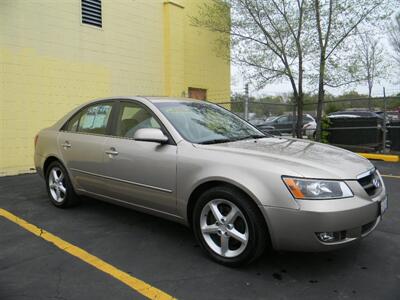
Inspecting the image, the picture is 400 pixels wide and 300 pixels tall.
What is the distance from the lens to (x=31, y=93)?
28.1 ft

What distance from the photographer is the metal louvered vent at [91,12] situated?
971cm

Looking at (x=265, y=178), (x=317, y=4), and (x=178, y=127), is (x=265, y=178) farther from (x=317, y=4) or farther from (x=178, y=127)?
(x=317, y=4)

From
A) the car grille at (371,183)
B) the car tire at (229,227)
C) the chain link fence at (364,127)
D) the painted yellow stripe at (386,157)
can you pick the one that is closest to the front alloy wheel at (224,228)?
the car tire at (229,227)

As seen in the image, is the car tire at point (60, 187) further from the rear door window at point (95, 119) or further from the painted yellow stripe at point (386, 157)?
the painted yellow stripe at point (386, 157)

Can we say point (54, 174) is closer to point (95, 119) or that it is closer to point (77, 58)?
point (95, 119)

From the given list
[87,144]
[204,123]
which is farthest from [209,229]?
[87,144]

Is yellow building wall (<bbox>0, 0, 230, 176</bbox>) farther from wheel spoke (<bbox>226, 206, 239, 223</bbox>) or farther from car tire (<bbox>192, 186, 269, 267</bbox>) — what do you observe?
wheel spoke (<bbox>226, 206, 239, 223</bbox>)

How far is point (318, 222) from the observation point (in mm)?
2941

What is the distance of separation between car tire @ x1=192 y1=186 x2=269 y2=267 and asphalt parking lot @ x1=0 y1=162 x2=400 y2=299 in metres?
0.14

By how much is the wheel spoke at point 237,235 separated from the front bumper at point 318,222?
26 centimetres

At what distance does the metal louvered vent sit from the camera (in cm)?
971

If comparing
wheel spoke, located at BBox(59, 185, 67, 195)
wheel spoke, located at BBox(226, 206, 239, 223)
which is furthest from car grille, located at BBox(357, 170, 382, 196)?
wheel spoke, located at BBox(59, 185, 67, 195)

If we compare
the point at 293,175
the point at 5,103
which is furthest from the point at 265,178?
the point at 5,103

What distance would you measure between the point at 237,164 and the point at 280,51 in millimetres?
9691
